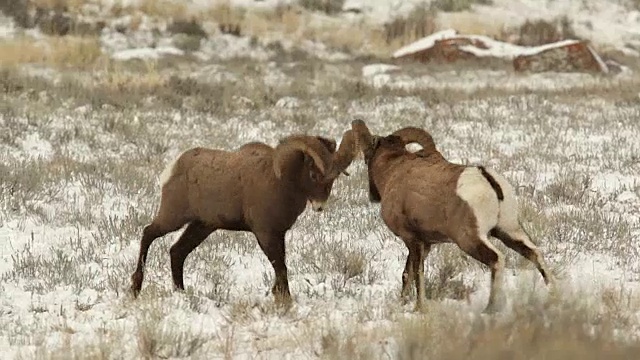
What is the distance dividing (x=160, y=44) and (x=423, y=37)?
19.7 feet

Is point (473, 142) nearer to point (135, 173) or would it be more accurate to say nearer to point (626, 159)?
point (626, 159)

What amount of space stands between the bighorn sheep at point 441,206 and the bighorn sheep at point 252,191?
0.79 feet

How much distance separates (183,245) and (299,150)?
1.02m

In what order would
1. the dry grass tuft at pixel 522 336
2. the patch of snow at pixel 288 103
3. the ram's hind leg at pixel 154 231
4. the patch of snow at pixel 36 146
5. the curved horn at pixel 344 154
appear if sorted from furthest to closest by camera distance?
the patch of snow at pixel 288 103
the patch of snow at pixel 36 146
the ram's hind leg at pixel 154 231
the curved horn at pixel 344 154
the dry grass tuft at pixel 522 336

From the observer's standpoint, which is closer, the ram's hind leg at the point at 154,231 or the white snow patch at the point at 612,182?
the ram's hind leg at the point at 154,231

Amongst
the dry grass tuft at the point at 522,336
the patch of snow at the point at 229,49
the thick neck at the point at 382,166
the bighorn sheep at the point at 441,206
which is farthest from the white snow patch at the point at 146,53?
the dry grass tuft at the point at 522,336

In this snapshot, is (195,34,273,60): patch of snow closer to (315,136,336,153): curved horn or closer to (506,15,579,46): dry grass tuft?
(506,15,579,46): dry grass tuft

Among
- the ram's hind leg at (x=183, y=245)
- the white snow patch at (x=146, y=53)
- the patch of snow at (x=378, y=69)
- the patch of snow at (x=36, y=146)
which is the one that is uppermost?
the ram's hind leg at (x=183, y=245)

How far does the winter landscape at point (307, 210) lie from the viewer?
160 inches

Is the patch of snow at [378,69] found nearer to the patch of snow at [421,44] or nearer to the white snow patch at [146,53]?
the patch of snow at [421,44]

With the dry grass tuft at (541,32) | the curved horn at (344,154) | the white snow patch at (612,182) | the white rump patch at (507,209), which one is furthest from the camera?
the dry grass tuft at (541,32)

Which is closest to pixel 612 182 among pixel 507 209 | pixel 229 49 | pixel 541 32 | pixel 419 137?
pixel 419 137

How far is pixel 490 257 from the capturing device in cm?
424

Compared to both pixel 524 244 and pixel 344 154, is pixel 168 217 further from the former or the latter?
pixel 524 244
